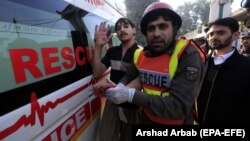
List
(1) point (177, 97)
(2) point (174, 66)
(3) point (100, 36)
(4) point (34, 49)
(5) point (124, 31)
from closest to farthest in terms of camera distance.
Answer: (4) point (34, 49)
(1) point (177, 97)
(2) point (174, 66)
(3) point (100, 36)
(5) point (124, 31)

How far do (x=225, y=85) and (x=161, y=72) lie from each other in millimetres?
944

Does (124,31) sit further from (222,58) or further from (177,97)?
(177,97)

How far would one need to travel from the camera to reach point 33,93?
4.21 feet

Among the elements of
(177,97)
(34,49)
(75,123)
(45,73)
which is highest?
(34,49)

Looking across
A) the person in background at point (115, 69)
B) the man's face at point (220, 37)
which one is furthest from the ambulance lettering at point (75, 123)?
the man's face at point (220, 37)

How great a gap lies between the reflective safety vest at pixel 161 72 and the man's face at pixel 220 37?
3.11ft

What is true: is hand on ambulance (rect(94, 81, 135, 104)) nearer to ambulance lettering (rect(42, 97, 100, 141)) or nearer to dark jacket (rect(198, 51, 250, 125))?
ambulance lettering (rect(42, 97, 100, 141))

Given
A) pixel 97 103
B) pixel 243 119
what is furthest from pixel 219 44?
pixel 97 103

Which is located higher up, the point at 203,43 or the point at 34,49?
the point at 34,49

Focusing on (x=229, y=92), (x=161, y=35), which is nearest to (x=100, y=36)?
(x=161, y=35)

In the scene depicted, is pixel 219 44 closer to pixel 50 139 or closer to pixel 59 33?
pixel 59 33

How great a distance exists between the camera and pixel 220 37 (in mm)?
2586

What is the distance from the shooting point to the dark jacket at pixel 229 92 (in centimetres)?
227

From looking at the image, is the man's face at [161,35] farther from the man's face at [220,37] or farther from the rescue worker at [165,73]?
the man's face at [220,37]
